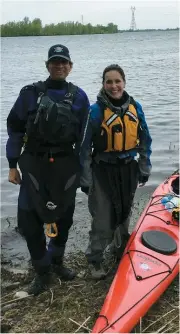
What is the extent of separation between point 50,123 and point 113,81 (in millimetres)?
735

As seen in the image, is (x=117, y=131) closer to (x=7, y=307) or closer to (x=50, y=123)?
(x=50, y=123)

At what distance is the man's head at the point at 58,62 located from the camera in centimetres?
329

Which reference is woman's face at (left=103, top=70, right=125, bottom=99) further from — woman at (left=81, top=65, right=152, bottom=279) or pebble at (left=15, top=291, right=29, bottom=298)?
pebble at (left=15, top=291, right=29, bottom=298)

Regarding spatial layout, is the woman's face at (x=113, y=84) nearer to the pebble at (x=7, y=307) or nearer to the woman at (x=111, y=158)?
the woman at (x=111, y=158)

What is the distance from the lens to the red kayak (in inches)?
126

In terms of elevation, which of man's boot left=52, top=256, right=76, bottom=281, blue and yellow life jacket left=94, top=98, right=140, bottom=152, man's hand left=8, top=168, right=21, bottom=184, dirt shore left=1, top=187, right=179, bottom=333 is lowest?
dirt shore left=1, top=187, right=179, bottom=333

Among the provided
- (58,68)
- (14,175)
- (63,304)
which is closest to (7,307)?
(63,304)

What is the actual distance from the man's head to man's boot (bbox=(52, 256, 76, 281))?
5.60 feet

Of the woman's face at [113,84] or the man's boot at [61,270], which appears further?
the man's boot at [61,270]

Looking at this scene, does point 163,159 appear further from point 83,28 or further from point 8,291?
point 83,28

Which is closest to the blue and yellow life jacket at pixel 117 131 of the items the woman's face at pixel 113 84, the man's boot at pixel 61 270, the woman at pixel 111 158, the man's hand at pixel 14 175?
the woman at pixel 111 158

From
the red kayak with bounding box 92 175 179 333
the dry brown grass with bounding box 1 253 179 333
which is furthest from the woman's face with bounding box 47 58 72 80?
the dry brown grass with bounding box 1 253 179 333

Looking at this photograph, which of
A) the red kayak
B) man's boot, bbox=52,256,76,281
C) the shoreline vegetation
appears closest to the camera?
the red kayak

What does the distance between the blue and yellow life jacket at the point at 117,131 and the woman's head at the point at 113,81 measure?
153 mm
